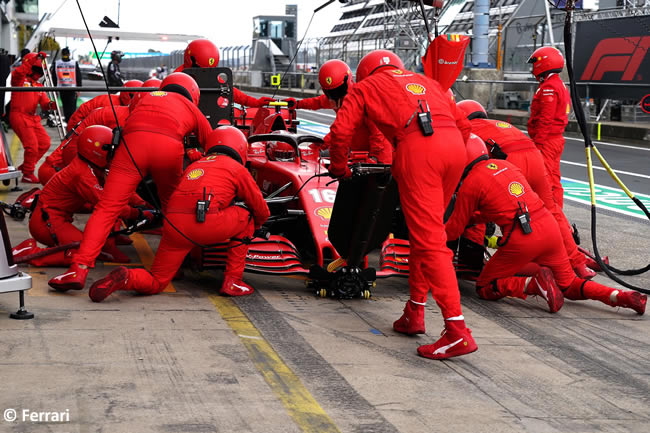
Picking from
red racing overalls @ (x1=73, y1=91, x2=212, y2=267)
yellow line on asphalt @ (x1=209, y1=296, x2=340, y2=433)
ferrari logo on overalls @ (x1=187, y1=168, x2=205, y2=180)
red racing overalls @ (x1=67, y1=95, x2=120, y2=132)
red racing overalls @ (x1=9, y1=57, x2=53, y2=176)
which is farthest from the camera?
red racing overalls @ (x1=9, y1=57, x2=53, y2=176)

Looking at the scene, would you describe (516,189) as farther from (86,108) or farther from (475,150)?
(86,108)

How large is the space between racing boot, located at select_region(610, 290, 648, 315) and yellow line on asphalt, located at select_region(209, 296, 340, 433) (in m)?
2.75

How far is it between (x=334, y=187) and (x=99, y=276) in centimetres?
221

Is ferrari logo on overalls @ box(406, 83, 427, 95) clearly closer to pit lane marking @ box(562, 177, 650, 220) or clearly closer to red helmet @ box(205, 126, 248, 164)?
red helmet @ box(205, 126, 248, 164)

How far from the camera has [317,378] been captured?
4.75 meters

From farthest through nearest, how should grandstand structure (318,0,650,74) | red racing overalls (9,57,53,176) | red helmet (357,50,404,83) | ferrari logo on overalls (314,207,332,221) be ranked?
grandstand structure (318,0,650,74), red racing overalls (9,57,53,176), ferrari logo on overalls (314,207,332,221), red helmet (357,50,404,83)

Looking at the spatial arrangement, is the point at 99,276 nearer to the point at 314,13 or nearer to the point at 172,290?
the point at 172,290

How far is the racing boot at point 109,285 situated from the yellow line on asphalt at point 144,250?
0.83m

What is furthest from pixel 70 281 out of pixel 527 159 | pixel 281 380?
pixel 527 159

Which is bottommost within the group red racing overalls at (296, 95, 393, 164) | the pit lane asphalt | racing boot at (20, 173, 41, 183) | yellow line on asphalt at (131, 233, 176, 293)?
yellow line on asphalt at (131, 233, 176, 293)

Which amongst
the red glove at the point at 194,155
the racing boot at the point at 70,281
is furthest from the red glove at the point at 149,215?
the racing boot at the point at 70,281

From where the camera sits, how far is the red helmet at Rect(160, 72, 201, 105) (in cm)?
762

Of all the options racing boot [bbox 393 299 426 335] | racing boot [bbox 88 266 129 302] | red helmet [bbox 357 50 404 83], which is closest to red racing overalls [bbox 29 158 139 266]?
racing boot [bbox 88 266 129 302]

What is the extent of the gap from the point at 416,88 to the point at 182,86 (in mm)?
2837
